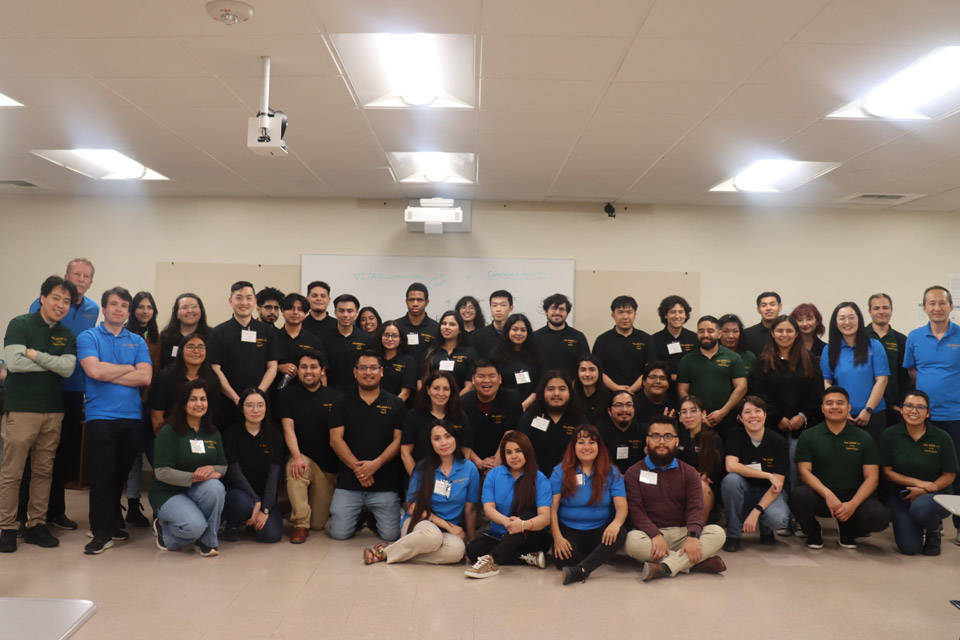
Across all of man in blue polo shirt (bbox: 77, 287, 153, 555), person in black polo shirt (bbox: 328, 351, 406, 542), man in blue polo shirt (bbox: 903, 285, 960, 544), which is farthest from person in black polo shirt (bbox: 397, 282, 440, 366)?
man in blue polo shirt (bbox: 903, 285, 960, 544)

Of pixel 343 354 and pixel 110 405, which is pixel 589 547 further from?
pixel 110 405

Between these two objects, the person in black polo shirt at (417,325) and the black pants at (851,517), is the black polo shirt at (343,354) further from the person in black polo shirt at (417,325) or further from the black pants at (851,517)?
the black pants at (851,517)

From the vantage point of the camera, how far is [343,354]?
517 centimetres

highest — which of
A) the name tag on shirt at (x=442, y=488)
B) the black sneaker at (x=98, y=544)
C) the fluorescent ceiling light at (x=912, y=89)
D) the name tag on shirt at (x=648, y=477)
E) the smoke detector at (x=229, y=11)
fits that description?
the fluorescent ceiling light at (x=912, y=89)

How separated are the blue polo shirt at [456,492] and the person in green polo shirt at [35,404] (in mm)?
2158

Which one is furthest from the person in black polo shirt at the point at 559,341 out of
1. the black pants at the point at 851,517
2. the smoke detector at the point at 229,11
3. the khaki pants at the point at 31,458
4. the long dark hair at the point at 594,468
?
the khaki pants at the point at 31,458

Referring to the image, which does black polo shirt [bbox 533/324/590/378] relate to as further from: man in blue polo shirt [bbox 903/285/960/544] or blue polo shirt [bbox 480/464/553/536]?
man in blue polo shirt [bbox 903/285/960/544]

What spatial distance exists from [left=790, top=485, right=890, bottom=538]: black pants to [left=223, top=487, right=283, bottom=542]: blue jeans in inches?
129

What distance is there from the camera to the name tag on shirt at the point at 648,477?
160 inches

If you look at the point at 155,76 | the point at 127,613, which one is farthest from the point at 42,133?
the point at 127,613

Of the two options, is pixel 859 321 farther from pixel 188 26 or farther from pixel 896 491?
pixel 188 26

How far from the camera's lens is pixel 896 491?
455cm

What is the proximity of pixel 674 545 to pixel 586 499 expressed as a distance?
Answer: 564 mm

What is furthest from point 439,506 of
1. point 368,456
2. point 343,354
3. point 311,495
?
point 343,354
